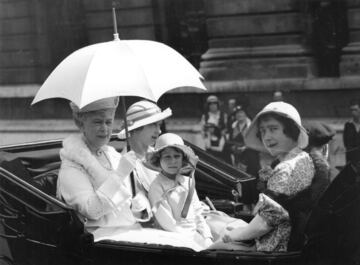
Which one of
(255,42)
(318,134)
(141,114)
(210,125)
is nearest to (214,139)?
(210,125)

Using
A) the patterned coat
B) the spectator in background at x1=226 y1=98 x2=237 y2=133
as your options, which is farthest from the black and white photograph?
the spectator in background at x1=226 y1=98 x2=237 y2=133

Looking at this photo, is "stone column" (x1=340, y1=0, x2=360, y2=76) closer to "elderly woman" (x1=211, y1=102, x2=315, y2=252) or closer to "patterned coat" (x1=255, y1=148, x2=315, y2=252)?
"elderly woman" (x1=211, y1=102, x2=315, y2=252)

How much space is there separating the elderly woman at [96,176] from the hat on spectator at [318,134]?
99cm

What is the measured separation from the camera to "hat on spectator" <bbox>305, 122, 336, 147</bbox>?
4844 millimetres

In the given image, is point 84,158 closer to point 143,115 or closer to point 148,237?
point 148,237

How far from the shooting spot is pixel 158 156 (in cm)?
481

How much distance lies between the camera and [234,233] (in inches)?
175

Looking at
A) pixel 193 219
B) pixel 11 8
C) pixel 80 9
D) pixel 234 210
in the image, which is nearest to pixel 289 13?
pixel 80 9

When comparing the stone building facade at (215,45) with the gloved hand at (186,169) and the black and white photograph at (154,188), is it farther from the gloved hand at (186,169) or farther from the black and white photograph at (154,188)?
the gloved hand at (186,169)

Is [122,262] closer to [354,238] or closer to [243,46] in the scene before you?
[354,238]

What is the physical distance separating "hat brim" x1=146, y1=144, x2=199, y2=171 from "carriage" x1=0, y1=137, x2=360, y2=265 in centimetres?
52

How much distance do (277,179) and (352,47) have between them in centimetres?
784

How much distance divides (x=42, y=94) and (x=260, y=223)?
4.86 ft

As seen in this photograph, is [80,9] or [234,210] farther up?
[80,9]
